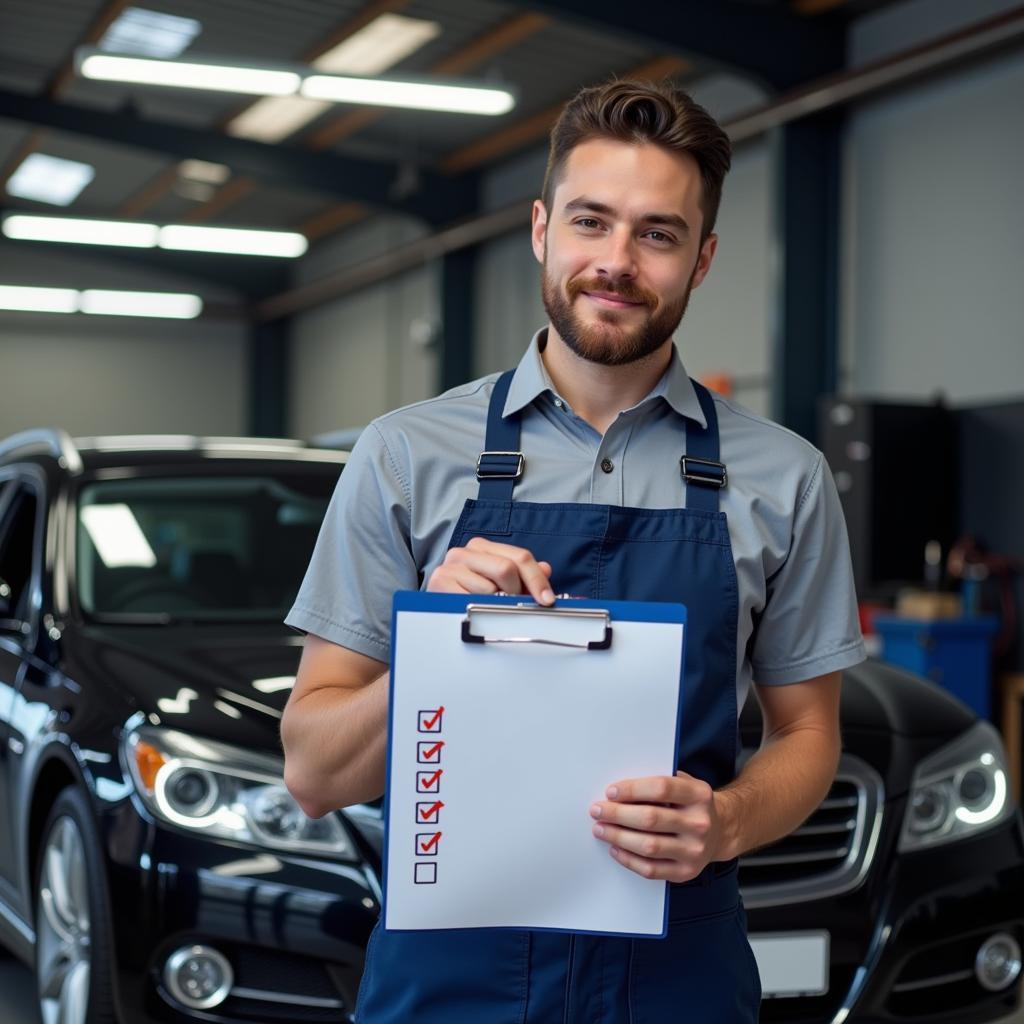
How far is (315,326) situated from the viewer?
63.4 ft

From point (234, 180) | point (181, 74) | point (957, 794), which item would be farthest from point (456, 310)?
point (957, 794)

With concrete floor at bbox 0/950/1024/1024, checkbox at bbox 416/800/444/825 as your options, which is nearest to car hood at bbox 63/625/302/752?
concrete floor at bbox 0/950/1024/1024

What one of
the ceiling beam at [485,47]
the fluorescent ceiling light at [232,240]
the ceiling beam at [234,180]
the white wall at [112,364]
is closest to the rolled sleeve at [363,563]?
the ceiling beam at [485,47]

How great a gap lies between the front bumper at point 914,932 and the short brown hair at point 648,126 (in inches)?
59.6

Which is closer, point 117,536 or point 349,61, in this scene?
point 117,536

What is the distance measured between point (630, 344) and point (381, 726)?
0.46 m

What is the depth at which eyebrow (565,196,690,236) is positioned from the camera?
153 cm

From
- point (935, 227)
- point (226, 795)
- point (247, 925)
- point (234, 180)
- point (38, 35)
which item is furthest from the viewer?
point (234, 180)

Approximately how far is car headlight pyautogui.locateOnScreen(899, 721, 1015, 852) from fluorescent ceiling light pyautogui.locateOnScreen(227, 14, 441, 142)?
671cm

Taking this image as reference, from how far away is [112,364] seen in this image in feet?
66.3

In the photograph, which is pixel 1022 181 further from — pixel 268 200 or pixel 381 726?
pixel 268 200

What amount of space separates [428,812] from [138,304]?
17446mm

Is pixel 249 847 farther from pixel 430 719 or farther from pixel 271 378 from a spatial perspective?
pixel 271 378

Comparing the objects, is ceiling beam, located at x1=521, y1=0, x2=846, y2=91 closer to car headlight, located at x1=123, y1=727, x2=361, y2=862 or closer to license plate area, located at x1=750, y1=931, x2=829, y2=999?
car headlight, located at x1=123, y1=727, x2=361, y2=862
